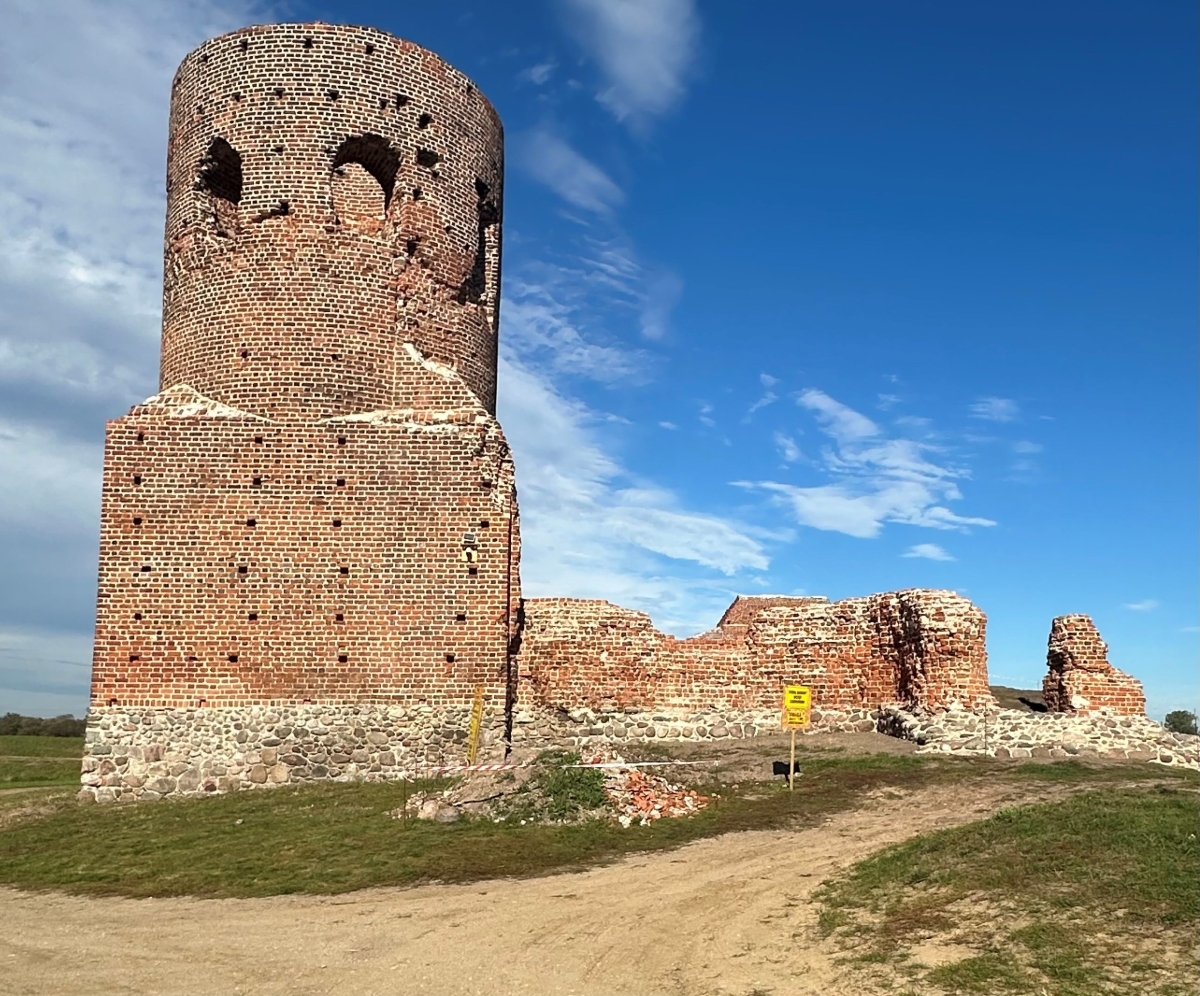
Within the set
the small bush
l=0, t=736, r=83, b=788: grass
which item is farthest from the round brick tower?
the small bush

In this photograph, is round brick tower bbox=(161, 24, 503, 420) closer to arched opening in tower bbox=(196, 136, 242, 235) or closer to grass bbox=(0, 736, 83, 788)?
arched opening in tower bbox=(196, 136, 242, 235)

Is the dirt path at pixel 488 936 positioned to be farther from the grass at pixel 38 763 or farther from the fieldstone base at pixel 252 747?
the grass at pixel 38 763

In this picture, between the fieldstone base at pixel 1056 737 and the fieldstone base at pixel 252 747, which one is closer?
the fieldstone base at pixel 252 747

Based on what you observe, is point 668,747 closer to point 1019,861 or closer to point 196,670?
point 196,670

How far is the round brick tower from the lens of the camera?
53.7ft

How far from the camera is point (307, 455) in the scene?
15.6m

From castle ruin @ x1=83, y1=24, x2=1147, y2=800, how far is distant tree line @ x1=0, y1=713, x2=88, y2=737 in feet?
108

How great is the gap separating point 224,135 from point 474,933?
46.3ft

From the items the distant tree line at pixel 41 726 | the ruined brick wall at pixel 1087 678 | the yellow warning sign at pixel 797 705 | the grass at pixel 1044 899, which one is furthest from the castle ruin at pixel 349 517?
the distant tree line at pixel 41 726

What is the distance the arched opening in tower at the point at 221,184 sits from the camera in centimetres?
1709

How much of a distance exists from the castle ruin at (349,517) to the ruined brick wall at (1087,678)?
1430 mm

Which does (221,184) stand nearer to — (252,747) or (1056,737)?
(252,747)

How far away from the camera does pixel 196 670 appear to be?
1491 centimetres

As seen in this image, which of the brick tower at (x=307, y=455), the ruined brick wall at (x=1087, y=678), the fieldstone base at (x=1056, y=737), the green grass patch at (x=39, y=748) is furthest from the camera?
the green grass patch at (x=39, y=748)
